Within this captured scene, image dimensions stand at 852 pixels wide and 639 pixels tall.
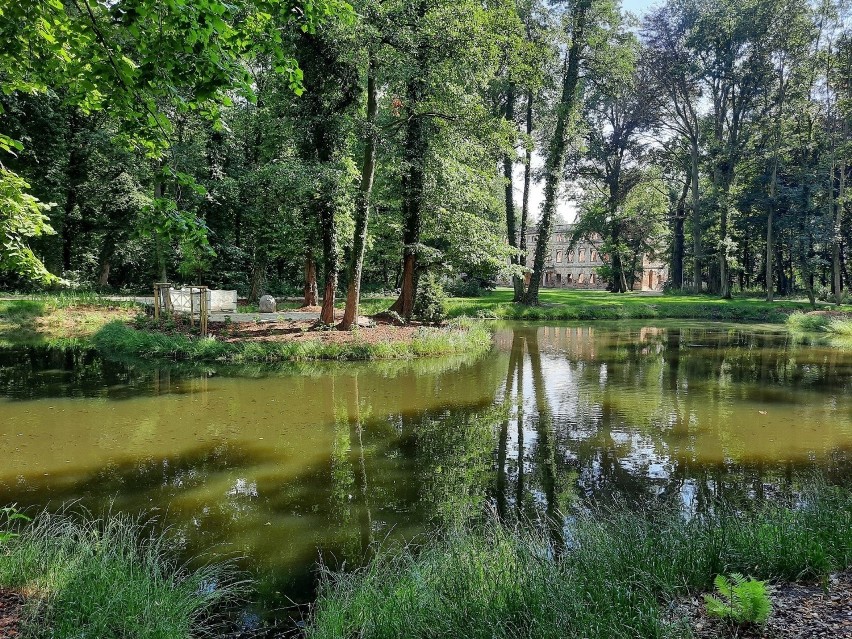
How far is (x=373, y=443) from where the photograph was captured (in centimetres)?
811

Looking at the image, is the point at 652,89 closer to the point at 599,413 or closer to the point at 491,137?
the point at 491,137

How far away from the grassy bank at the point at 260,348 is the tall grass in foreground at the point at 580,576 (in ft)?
36.0

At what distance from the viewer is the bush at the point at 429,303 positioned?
829 inches

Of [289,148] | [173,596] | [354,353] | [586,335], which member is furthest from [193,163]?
[173,596]

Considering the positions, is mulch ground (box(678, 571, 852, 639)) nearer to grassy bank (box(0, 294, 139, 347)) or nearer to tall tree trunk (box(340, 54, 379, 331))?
tall tree trunk (box(340, 54, 379, 331))

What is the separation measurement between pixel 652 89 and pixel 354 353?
35754mm

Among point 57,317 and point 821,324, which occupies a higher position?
point 57,317

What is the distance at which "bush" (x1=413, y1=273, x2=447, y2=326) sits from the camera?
69.1 ft

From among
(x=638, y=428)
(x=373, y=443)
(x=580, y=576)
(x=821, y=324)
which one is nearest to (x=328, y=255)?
(x=373, y=443)

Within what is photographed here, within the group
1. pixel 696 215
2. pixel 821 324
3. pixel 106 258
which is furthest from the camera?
pixel 696 215

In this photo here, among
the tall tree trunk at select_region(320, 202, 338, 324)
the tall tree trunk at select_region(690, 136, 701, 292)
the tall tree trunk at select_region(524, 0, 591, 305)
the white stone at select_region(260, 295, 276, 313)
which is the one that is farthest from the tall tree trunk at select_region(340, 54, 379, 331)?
the tall tree trunk at select_region(690, 136, 701, 292)

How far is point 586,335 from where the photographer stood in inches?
899

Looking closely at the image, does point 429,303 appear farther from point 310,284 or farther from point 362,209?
point 310,284

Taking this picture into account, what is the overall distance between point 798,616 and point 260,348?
13.9m
